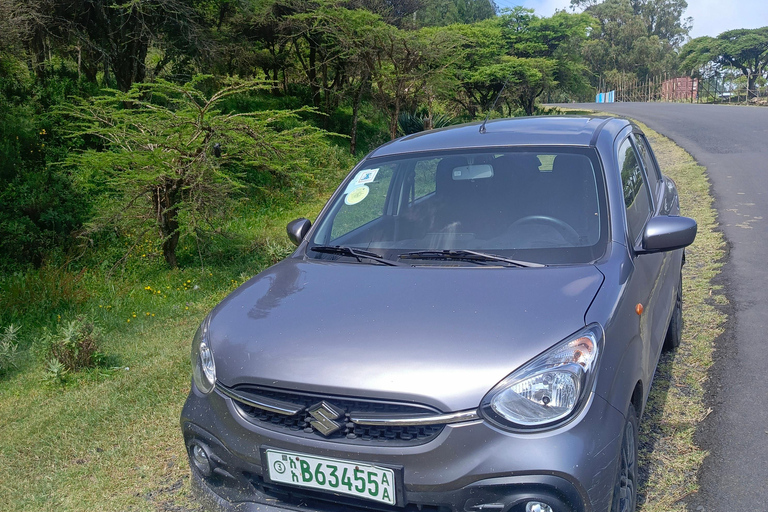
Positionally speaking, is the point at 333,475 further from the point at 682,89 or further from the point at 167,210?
the point at 682,89

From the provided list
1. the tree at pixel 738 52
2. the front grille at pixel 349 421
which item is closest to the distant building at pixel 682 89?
the tree at pixel 738 52

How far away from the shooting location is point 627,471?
8.14 feet

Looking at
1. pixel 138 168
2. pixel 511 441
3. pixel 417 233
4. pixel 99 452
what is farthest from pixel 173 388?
pixel 138 168

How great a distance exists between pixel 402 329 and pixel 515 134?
5.75 ft

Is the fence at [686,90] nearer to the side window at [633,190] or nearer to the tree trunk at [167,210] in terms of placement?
the tree trunk at [167,210]

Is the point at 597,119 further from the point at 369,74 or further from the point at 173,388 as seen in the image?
the point at 369,74

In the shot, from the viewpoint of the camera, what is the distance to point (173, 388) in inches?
179

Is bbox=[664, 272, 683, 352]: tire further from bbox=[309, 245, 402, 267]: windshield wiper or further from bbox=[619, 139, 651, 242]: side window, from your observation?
bbox=[309, 245, 402, 267]: windshield wiper

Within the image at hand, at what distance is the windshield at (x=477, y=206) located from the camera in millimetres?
3094

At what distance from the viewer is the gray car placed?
212 cm

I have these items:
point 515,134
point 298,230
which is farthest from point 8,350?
point 515,134

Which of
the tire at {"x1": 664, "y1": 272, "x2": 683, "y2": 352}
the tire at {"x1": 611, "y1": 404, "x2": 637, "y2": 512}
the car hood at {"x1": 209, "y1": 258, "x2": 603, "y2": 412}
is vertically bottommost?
the tire at {"x1": 664, "y1": 272, "x2": 683, "y2": 352}


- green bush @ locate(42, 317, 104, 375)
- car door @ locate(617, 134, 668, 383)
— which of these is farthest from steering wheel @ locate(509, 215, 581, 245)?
green bush @ locate(42, 317, 104, 375)

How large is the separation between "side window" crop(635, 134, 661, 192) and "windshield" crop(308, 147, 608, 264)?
118cm
